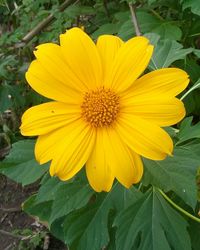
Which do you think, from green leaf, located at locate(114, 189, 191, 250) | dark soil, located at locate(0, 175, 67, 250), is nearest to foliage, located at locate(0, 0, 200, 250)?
green leaf, located at locate(114, 189, 191, 250)

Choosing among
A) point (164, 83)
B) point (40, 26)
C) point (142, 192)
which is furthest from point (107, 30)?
point (164, 83)

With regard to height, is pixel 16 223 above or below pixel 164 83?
below

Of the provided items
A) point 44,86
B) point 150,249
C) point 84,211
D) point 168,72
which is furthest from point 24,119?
point 150,249

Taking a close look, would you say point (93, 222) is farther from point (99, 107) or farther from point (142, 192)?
point (99, 107)

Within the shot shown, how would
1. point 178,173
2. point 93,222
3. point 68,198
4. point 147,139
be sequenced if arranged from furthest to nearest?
point 93,222
point 68,198
point 178,173
point 147,139

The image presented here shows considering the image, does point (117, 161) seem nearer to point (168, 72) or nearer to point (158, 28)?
point (168, 72)

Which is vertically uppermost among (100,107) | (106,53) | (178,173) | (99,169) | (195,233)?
(106,53)
